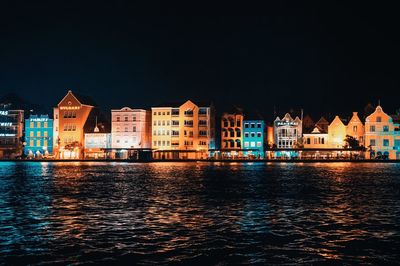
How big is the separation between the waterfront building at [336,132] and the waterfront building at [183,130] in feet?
92.3

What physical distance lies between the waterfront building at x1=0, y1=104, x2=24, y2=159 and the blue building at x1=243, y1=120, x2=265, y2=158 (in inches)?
2372

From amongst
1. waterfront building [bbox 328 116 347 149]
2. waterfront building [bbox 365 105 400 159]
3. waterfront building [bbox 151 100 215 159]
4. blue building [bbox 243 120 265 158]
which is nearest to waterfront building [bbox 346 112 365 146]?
waterfront building [bbox 328 116 347 149]

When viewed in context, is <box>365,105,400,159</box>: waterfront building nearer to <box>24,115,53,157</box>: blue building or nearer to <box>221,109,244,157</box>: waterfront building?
<box>221,109,244,157</box>: waterfront building

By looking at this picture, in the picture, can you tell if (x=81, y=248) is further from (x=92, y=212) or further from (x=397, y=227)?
(x=397, y=227)

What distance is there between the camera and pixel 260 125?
141m

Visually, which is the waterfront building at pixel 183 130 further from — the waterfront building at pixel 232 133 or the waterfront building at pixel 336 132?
the waterfront building at pixel 336 132

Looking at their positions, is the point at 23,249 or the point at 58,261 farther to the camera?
the point at 23,249

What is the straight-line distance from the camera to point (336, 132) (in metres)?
136

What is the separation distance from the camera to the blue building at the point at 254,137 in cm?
14005

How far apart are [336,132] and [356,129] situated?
182 inches

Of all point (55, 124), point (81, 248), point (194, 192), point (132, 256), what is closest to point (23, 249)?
point (81, 248)

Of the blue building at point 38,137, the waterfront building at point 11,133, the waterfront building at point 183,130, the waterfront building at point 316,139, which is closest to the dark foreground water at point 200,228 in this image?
the waterfront building at point 316,139

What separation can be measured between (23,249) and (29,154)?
133509mm

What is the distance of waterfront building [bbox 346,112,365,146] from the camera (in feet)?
436
